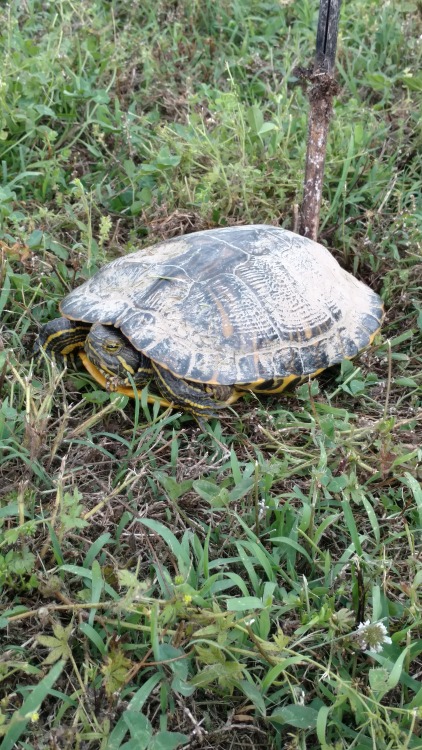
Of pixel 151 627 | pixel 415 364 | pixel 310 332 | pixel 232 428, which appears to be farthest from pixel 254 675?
pixel 415 364

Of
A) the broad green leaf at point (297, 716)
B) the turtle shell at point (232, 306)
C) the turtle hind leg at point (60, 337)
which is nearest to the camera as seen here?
the broad green leaf at point (297, 716)

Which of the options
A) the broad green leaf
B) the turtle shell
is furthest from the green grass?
the turtle shell

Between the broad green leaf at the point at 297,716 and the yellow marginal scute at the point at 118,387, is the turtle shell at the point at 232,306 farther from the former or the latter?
the broad green leaf at the point at 297,716

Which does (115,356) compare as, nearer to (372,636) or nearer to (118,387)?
(118,387)

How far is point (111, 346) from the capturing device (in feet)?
11.6

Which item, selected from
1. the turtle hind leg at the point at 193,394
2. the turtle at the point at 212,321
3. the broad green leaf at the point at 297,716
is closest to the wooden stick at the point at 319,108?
the turtle at the point at 212,321

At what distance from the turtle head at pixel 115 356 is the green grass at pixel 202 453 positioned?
16cm

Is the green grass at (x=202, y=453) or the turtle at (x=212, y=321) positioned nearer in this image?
the green grass at (x=202, y=453)

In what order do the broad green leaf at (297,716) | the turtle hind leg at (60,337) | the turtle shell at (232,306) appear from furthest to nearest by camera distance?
1. the turtle hind leg at (60,337)
2. the turtle shell at (232,306)
3. the broad green leaf at (297,716)

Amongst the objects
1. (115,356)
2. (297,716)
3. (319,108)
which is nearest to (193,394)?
(115,356)

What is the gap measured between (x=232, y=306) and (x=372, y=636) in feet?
5.64

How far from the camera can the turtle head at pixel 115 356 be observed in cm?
355

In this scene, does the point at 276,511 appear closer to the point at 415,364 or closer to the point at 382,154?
the point at 415,364

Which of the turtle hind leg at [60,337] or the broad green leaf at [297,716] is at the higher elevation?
the turtle hind leg at [60,337]
